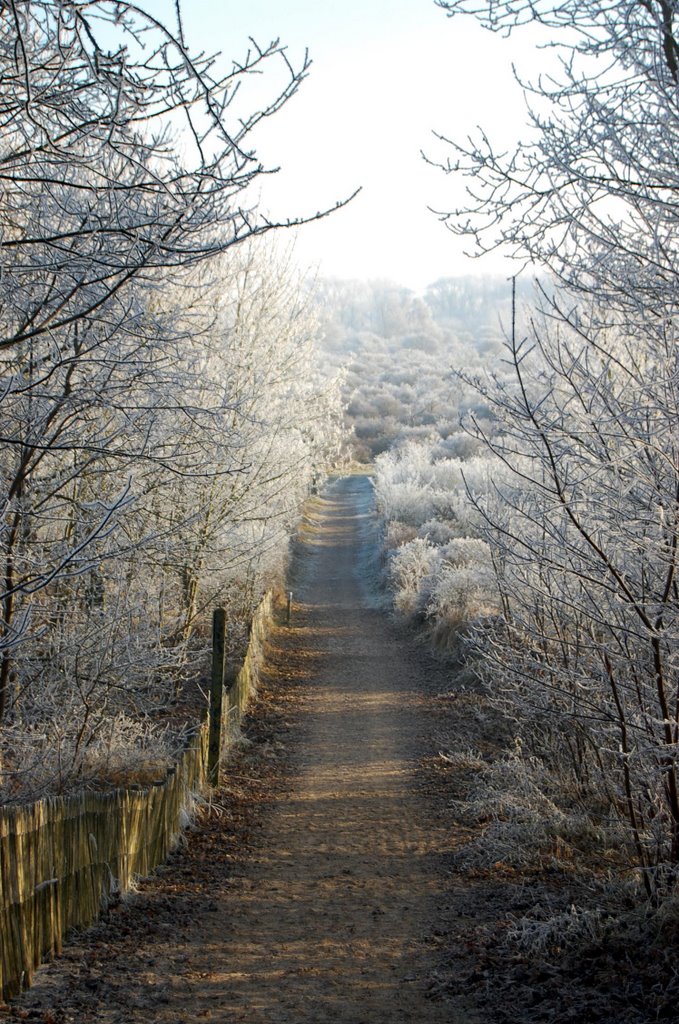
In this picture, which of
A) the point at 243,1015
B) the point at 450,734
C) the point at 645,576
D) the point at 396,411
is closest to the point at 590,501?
the point at 645,576

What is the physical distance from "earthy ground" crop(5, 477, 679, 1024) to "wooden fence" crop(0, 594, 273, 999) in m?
0.15

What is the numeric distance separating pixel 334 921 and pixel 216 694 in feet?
10.9

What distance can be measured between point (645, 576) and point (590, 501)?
923 millimetres

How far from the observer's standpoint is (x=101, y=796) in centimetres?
551

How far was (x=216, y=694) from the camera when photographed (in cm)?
896

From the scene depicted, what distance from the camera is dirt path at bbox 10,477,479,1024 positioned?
475 centimetres

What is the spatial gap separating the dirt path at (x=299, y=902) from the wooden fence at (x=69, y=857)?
6.1 inches

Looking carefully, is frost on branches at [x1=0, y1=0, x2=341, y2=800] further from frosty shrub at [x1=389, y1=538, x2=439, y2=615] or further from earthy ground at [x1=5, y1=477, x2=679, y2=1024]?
frosty shrub at [x1=389, y1=538, x2=439, y2=615]

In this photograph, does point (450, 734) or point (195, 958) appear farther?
point (450, 734)

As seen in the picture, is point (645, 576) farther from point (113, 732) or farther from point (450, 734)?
point (450, 734)

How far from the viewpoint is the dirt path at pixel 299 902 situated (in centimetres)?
475

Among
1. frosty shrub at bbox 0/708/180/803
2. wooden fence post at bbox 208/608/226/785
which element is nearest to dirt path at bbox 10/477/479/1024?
wooden fence post at bbox 208/608/226/785

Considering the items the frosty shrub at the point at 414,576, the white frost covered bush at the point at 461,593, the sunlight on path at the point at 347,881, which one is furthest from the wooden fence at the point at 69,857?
the frosty shrub at the point at 414,576

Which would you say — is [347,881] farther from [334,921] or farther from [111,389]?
[111,389]
